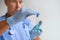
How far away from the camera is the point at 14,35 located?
0.93 metres

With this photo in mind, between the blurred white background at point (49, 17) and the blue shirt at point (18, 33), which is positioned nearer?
the blue shirt at point (18, 33)

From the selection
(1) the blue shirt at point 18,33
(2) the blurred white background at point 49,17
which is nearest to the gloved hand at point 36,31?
(1) the blue shirt at point 18,33

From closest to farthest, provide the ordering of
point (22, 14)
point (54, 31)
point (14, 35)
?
point (22, 14)
point (14, 35)
point (54, 31)

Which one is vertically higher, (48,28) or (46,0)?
(46,0)

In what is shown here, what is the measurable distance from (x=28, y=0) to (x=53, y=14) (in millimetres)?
255

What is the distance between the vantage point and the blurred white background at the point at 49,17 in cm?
131

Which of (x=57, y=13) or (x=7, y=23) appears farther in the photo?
Result: (x=57, y=13)

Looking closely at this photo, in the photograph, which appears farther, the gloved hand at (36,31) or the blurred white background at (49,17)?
the blurred white background at (49,17)

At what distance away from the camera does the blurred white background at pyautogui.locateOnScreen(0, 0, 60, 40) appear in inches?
A: 51.5

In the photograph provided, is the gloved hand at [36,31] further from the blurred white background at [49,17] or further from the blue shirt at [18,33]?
the blurred white background at [49,17]

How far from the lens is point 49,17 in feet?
4.41

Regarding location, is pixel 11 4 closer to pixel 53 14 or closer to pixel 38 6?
pixel 38 6

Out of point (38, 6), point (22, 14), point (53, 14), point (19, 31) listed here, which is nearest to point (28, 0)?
point (38, 6)

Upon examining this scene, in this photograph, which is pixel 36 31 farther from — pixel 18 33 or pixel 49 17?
pixel 49 17
